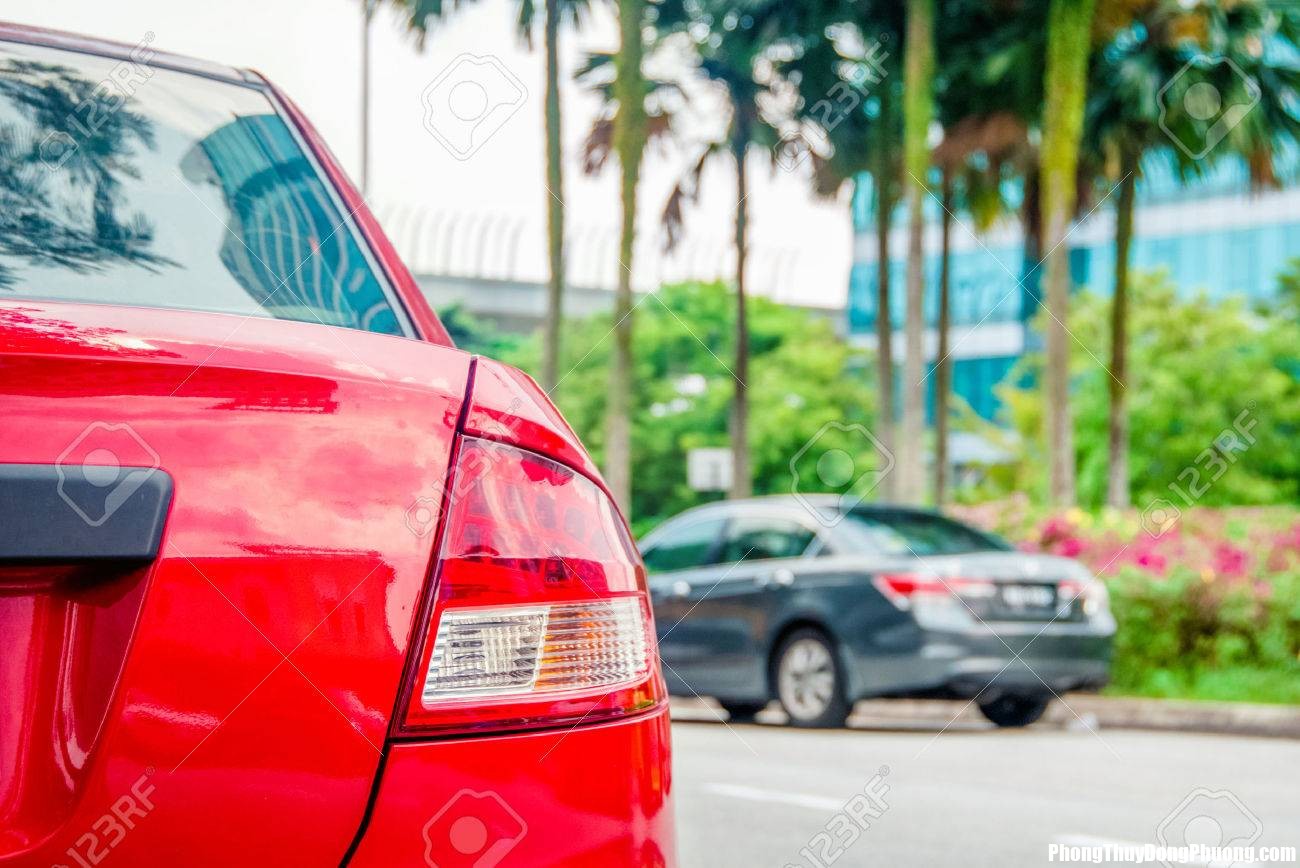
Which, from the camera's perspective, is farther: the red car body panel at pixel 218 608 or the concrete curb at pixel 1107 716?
the concrete curb at pixel 1107 716

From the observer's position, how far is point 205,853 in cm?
148

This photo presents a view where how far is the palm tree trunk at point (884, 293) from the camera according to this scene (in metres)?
24.2

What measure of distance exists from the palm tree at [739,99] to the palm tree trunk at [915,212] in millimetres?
3166

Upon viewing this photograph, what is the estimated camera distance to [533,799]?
1659 mm

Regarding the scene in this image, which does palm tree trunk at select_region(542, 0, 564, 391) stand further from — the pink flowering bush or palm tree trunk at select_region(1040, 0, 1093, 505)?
the pink flowering bush

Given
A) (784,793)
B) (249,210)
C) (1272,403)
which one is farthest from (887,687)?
(1272,403)

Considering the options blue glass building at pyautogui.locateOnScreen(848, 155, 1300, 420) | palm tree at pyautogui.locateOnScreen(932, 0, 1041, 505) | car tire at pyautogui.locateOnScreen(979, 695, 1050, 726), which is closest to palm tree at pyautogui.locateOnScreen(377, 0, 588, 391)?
palm tree at pyautogui.locateOnScreen(932, 0, 1041, 505)

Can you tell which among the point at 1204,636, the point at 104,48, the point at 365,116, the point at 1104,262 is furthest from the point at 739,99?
the point at 1104,262

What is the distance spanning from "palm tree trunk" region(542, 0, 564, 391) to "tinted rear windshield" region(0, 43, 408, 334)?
15.9 metres

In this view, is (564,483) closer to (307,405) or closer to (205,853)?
(307,405)

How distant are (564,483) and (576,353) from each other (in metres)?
46.8

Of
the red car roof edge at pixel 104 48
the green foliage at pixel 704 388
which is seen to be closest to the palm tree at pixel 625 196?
the red car roof edge at pixel 104 48

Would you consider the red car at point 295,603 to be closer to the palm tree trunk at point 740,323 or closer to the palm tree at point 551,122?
the palm tree at point 551,122

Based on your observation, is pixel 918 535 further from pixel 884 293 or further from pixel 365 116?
pixel 365 116
